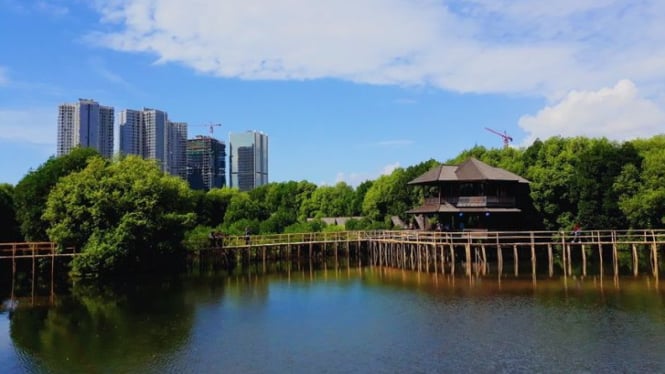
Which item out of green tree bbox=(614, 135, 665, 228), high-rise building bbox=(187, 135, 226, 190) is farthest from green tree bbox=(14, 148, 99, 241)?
high-rise building bbox=(187, 135, 226, 190)

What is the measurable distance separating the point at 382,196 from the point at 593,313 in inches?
1752

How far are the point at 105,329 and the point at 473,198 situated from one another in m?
27.0

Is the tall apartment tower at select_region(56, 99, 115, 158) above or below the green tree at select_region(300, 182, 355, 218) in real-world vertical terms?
above

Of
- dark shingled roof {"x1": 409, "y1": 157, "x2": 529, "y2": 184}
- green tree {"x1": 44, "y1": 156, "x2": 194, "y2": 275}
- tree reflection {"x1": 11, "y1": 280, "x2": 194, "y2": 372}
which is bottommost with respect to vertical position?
tree reflection {"x1": 11, "y1": 280, "x2": 194, "y2": 372}

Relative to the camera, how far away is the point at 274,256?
4675 cm

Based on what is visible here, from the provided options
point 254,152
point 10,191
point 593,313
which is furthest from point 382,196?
point 254,152

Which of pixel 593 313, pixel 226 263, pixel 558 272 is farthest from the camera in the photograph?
pixel 226 263

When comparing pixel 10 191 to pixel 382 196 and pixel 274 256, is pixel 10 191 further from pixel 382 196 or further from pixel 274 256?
pixel 382 196

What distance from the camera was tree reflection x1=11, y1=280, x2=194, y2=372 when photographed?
16641 mm

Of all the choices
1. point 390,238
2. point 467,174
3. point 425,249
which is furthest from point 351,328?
point 467,174

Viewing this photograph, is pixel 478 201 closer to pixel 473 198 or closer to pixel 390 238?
pixel 473 198

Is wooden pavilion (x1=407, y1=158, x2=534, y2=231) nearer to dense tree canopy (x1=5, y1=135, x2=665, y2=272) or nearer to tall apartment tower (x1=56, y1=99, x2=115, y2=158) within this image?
dense tree canopy (x1=5, y1=135, x2=665, y2=272)

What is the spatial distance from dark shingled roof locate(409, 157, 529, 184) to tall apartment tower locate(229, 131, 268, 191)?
111 metres

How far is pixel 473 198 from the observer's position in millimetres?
39781
